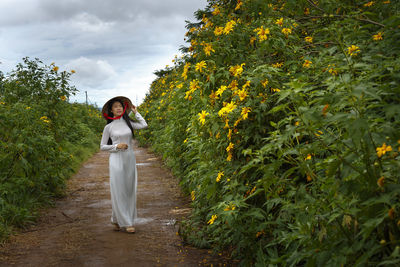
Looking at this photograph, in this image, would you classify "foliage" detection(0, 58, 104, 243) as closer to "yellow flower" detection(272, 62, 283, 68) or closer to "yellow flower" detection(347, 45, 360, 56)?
"yellow flower" detection(272, 62, 283, 68)

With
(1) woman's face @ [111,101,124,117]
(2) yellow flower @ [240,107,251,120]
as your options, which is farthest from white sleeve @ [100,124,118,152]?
(2) yellow flower @ [240,107,251,120]

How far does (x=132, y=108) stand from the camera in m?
6.30

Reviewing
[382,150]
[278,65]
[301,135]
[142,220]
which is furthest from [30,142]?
[382,150]

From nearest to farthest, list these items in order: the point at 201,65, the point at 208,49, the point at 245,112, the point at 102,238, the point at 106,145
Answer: the point at 245,112 < the point at 201,65 < the point at 208,49 < the point at 102,238 < the point at 106,145

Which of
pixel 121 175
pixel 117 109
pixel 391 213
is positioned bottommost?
pixel 121 175

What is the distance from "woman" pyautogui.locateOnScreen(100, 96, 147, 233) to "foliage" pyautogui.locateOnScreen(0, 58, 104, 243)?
1249 mm

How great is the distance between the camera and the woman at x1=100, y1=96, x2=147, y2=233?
5.74m

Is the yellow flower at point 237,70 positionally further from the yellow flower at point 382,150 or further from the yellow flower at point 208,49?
the yellow flower at point 382,150

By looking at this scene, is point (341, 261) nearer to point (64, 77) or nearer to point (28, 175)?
point (28, 175)

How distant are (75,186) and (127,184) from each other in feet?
11.9

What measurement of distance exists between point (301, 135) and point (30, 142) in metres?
4.93

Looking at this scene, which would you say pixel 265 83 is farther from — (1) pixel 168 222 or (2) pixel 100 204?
(2) pixel 100 204

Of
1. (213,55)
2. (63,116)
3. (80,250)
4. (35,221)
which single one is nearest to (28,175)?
(35,221)

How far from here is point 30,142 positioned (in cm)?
639
